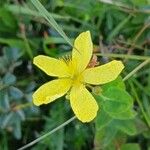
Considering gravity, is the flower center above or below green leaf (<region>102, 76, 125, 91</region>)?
above

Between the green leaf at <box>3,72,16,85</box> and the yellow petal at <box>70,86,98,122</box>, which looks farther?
the green leaf at <box>3,72,16,85</box>

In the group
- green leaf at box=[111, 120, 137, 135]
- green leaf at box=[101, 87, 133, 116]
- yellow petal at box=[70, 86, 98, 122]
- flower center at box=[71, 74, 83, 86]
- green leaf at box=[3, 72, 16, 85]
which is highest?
flower center at box=[71, 74, 83, 86]

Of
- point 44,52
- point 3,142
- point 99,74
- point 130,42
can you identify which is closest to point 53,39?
point 44,52

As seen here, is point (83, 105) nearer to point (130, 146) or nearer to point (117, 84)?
point (117, 84)

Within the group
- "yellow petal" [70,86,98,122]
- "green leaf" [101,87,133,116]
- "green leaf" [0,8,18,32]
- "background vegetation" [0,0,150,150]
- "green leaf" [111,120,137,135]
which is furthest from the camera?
"green leaf" [0,8,18,32]

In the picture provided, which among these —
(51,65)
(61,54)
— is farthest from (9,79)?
(51,65)

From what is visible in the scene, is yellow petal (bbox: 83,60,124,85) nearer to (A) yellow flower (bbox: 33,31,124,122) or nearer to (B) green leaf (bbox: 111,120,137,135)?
(A) yellow flower (bbox: 33,31,124,122)

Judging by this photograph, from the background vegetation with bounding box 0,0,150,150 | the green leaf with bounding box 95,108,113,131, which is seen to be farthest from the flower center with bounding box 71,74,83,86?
the background vegetation with bounding box 0,0,150,150

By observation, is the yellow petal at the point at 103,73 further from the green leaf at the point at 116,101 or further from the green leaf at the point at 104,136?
the green leaf at the point at 104,136
